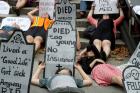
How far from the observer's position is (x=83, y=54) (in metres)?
9.00

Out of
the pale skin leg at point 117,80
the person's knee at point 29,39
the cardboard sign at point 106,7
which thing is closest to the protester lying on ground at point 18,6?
the person's knee at point 29,39

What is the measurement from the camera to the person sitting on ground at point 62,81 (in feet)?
22.7

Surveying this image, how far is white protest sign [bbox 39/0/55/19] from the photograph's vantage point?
10.3 metres

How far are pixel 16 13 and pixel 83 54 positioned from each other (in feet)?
9.41

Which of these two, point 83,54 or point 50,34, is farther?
point 83,54

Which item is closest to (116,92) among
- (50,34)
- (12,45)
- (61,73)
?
(61,73)

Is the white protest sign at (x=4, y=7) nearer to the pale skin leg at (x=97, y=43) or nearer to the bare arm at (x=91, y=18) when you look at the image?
the bare arm at (x=91, y=18)

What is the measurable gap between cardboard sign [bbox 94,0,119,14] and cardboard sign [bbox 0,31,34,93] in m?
4.06

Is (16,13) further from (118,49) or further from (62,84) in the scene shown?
(62,84)

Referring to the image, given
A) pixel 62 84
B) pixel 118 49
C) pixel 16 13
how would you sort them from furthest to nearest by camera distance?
pixel 16 13 < pixel 118 49 < pixel 62 84

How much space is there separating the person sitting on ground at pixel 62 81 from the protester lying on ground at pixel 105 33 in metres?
1.19

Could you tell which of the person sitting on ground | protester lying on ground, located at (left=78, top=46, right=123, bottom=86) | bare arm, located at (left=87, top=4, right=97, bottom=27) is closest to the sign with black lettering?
the person sitting on ground

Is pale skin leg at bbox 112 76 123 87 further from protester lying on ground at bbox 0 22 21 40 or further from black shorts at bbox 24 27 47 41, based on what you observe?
protester lying on ground at bbox 0 22 21 40

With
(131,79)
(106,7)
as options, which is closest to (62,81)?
(131,79)
